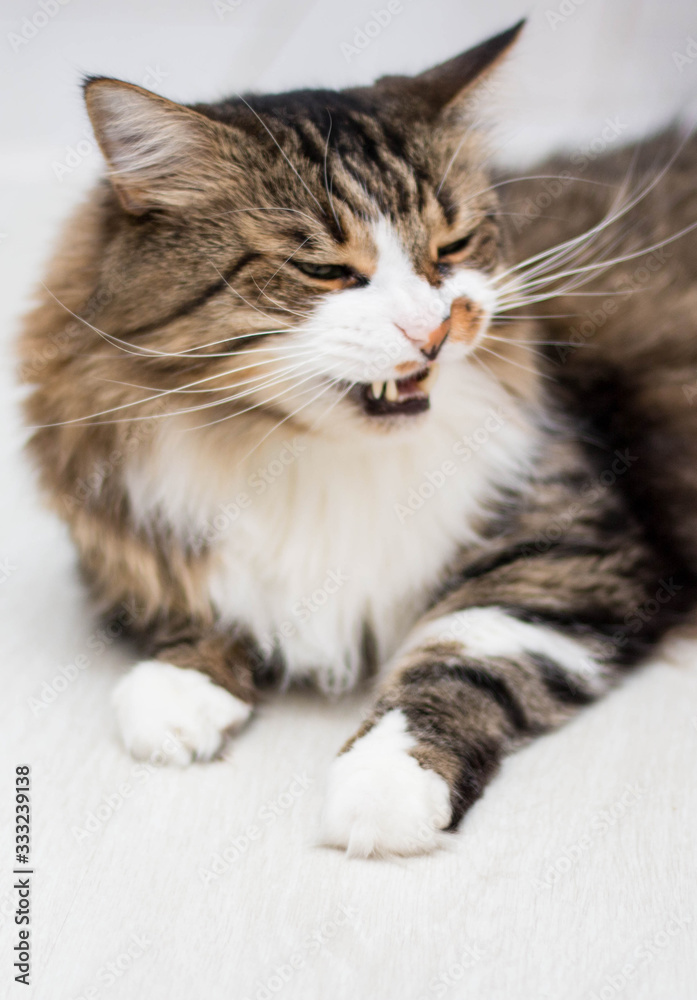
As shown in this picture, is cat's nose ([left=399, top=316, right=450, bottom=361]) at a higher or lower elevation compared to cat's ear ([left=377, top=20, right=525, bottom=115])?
lower

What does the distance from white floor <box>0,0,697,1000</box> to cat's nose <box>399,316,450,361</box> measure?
0.48 m

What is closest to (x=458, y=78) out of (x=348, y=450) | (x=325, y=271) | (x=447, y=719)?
(x=325, y=271)

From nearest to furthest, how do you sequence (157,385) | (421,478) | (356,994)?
(356,994)
(157,385)
(421,478)

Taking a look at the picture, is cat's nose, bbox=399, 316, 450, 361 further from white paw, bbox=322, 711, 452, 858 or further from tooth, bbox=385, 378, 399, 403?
white paw, bbox=322, 711, 452, 858

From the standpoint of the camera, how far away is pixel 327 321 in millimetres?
938

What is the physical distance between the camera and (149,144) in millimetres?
975

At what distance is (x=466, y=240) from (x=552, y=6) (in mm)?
1035

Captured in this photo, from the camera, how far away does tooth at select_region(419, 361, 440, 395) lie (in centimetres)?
103

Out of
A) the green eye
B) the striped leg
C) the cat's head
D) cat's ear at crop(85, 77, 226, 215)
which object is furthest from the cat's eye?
the striped leg

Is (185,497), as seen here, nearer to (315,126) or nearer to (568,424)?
(315,126)

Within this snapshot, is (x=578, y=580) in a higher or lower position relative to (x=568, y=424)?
lower

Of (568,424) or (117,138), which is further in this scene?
(568,424)

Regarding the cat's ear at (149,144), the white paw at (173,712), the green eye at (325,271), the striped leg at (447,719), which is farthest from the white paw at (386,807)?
the cat's ear at (149,144)

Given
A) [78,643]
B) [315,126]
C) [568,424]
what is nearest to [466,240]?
[315,126]
